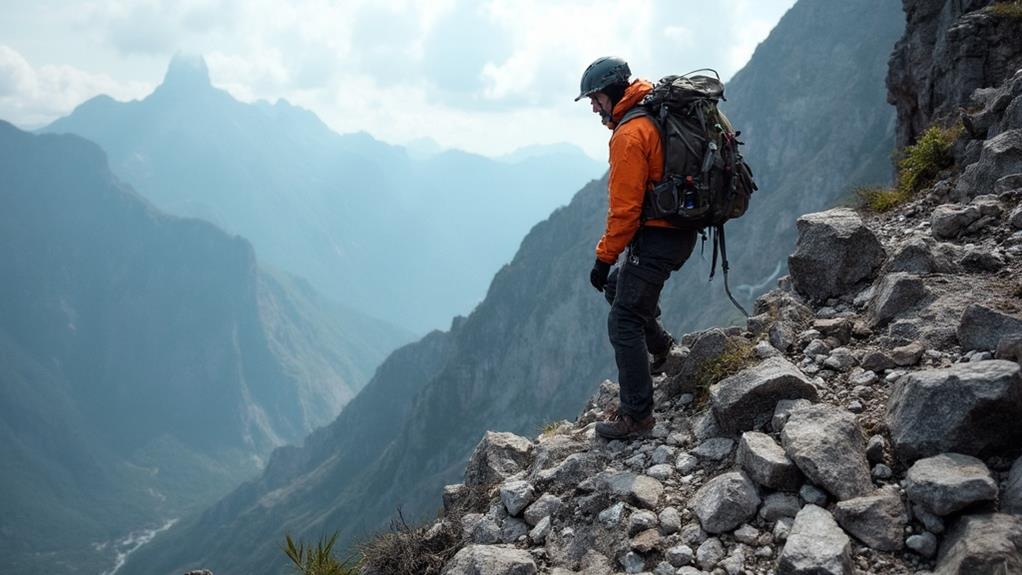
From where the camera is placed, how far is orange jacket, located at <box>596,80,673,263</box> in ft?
22.1

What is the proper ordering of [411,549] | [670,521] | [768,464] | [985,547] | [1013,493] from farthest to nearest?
[411,549] → [670,521] → [768,464] → [1013,493] → [985,547]

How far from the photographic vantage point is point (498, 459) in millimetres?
8594

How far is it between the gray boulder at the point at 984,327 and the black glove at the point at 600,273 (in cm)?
341

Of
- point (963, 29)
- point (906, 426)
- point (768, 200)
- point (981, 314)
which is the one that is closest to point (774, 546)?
point (906, 426)

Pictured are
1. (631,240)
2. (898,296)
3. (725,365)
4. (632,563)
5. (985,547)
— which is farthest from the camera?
(725,365)

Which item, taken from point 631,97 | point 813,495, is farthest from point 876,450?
point 631,97

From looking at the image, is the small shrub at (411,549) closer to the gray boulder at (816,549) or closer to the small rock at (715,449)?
the small rock at (715,449)

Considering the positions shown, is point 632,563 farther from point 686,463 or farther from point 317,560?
point 317,560

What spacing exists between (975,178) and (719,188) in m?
5.87

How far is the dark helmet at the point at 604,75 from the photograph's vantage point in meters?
7.26

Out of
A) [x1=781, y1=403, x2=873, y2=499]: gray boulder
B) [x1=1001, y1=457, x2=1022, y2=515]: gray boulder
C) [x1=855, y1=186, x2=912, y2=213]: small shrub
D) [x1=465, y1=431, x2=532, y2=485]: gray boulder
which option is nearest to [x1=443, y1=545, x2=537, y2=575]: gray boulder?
[x1=465, y1=431, x2=532, y2=485]: gray boulder

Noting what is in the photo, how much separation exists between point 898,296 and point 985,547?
4063 mm

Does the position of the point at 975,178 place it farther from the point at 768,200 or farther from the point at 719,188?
the point at 768,200

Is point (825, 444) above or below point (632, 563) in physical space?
above
